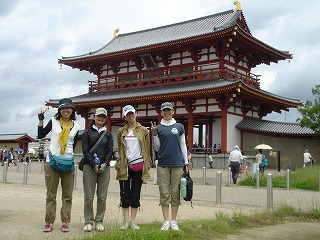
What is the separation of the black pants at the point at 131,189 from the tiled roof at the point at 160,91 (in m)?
18.4

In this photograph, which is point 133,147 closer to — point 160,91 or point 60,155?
point 60,155

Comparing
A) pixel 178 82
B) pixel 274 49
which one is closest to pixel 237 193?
pixel 178 82

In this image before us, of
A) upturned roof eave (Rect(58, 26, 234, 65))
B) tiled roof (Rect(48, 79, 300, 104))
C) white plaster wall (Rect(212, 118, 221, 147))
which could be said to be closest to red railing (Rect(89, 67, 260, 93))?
tiled roof (Rect(48, 79, 300, 104))

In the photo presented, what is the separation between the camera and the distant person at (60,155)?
6.07 m

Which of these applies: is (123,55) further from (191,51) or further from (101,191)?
(101,191)

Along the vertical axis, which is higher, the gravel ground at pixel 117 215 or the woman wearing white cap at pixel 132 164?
the woman wearing white cap at pixel 132 164

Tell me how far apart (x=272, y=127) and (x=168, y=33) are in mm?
12069

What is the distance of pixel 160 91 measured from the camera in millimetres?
27906

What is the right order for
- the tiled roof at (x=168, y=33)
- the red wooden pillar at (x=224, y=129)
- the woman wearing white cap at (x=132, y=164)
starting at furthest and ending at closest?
1. the tiled roof at (x=168, y=33)
2. the red wooden pillar at (x=224, y=129)
3. the woman wearing white cap at (x=132, y=164)

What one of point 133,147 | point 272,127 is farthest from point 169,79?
point 133,147

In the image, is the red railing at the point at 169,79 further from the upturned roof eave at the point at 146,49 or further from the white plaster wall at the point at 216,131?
the white plaster wall at the point at 216,131

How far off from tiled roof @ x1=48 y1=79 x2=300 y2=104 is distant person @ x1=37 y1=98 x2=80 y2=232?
18.6 m

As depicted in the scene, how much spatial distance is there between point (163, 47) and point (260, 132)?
879 centimetres

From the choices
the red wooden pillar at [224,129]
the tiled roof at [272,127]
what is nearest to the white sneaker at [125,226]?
the red wooden pillar at [224,129]
